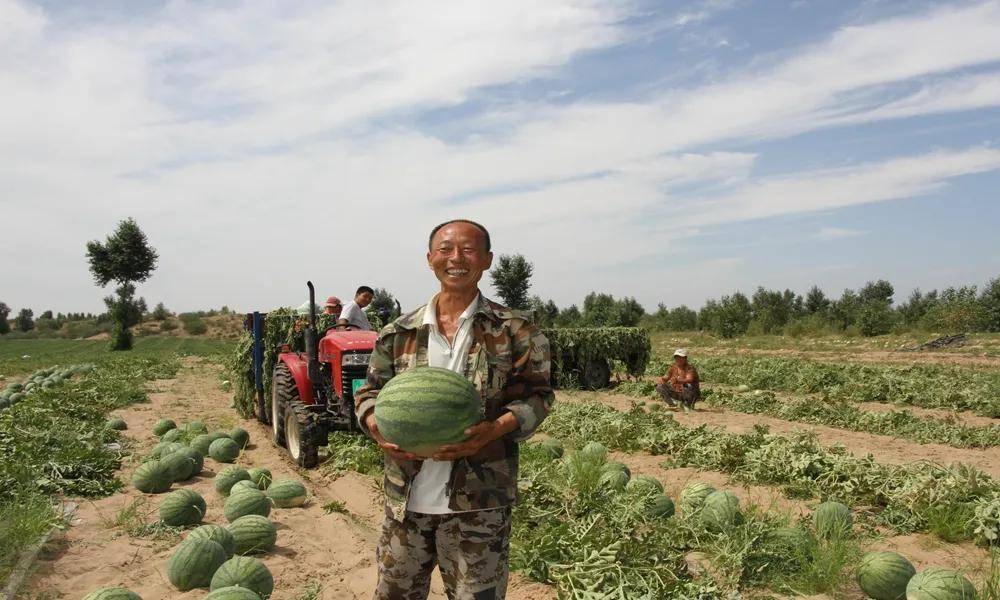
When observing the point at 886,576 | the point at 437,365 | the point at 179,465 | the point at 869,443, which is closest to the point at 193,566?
the point at 437,365

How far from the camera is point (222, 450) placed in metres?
8.62

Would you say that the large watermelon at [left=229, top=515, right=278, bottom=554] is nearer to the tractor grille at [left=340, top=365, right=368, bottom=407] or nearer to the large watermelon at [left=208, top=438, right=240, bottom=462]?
the tractor grille at [left=340, top=365, right=368, bottom=407]

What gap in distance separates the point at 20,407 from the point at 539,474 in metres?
10.2

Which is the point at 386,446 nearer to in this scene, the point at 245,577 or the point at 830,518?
the point at 245,577

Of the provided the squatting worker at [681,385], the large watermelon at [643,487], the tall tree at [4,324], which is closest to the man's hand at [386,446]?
the large watermelon at [643,487]

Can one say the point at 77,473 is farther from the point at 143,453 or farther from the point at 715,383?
the point at 715,383

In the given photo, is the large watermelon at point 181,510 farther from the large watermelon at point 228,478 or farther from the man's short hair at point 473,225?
the man's short hair at point 473,225

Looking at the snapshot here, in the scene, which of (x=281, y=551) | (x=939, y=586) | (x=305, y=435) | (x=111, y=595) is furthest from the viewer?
(x=305, y=435)

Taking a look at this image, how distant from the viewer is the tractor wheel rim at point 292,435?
28.4ft

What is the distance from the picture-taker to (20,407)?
Answer: 37.4 ft

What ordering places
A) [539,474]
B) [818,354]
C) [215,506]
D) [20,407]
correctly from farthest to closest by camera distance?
[818,354], [20,407], [215,506], [539,474]

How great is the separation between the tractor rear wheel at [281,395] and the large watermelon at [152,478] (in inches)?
83.4

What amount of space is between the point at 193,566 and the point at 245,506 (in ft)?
4.73

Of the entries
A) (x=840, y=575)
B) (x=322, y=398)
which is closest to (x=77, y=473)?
(x=322, y=398)
